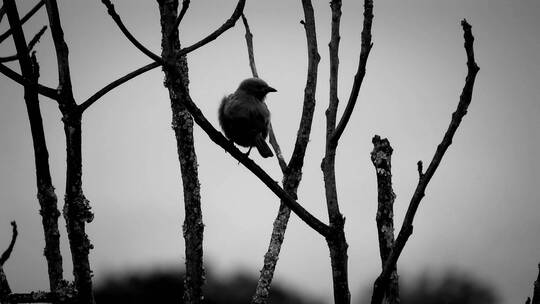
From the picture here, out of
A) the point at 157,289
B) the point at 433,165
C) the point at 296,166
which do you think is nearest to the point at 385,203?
the point at 433,165

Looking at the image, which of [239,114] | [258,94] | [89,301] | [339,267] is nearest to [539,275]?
[339,267]

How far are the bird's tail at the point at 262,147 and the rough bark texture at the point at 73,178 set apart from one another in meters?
2.37

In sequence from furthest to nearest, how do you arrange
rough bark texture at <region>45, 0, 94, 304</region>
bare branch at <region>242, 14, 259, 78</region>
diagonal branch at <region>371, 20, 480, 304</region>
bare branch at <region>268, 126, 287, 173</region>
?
bare branch at <region>242, 14, 259, 78</region>, bare branch at <region>268, 126, 287, 173</region>, rough bark texture at <region>45, 0, 94, 304</region>, diagonal branch at <region>371, 20, 480, 304</region>

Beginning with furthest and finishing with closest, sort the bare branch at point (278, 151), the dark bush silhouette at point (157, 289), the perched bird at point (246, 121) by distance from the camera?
the dark bush silhouette at point (157, 289)
the perched bird at point (246, 121)
the bare branch at point (278, 151)

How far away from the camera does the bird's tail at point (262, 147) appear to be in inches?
196

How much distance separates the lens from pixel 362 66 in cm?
242

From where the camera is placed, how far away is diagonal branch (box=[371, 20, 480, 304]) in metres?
2.23

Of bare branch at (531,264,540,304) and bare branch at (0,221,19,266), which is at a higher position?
bare branch at (0,221,19,266)

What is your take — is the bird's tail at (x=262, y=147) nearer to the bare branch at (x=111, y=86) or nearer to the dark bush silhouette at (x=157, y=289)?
the bare branch at (x=111, y=86)

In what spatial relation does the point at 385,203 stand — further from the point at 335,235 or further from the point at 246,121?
the point at 246,121

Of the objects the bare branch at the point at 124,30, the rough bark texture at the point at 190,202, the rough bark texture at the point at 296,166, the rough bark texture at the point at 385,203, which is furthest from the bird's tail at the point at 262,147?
the bare branch at the point at 124,30

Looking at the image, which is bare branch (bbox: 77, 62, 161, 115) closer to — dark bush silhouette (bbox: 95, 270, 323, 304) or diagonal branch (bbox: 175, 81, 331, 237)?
diagonal branch (bbox: 175, 81, 331, 237)

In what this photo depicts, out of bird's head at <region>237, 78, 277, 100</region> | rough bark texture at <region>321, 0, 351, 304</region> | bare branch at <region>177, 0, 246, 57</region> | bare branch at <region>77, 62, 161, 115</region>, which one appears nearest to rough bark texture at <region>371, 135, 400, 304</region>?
rough bark texture at <region>321, 0, 351, 304</region>

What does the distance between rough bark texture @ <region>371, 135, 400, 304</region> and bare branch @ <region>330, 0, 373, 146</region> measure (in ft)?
1.53
